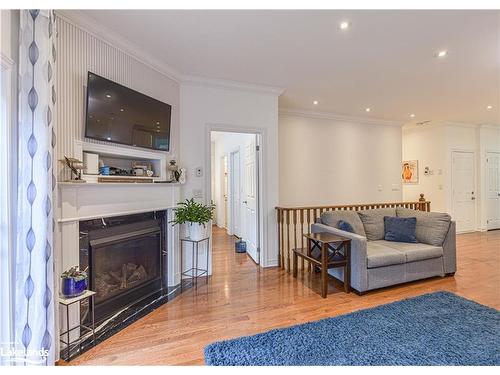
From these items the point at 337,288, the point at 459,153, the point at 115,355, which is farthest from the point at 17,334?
the point at 459,153

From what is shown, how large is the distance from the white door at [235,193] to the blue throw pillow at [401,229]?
9.54ft

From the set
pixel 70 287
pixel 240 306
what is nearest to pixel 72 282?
pixel 70 287

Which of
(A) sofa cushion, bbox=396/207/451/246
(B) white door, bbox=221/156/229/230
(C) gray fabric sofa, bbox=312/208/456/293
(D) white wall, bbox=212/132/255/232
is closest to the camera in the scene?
(C) gray fabric sofa, bbox=312/208/456/293

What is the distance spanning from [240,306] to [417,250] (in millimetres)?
2271

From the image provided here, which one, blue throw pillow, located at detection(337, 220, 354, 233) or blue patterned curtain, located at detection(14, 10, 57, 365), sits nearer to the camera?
blue patterned curtain, located at detection(14, 10, 57, 365)

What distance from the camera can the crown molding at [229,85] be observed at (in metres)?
3.53

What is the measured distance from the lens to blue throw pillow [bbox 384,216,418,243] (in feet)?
11.9

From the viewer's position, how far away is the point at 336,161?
5.48 m

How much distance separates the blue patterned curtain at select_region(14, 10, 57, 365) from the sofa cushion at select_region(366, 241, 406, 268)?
2.98 m

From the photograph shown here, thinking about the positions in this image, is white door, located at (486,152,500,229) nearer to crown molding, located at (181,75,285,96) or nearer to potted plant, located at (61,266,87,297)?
crown molding, located at (181,75,285,96)

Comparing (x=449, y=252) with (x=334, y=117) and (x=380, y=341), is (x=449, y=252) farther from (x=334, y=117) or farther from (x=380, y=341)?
(x=334, y=117)

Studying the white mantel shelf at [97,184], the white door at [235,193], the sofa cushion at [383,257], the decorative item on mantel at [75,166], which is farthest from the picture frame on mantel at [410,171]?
the decorative item on mantel at [75,166]

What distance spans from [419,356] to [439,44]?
9.44 ft

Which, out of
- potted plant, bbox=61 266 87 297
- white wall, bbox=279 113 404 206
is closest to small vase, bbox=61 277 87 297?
potted plant, bbox=61 266 87 297
